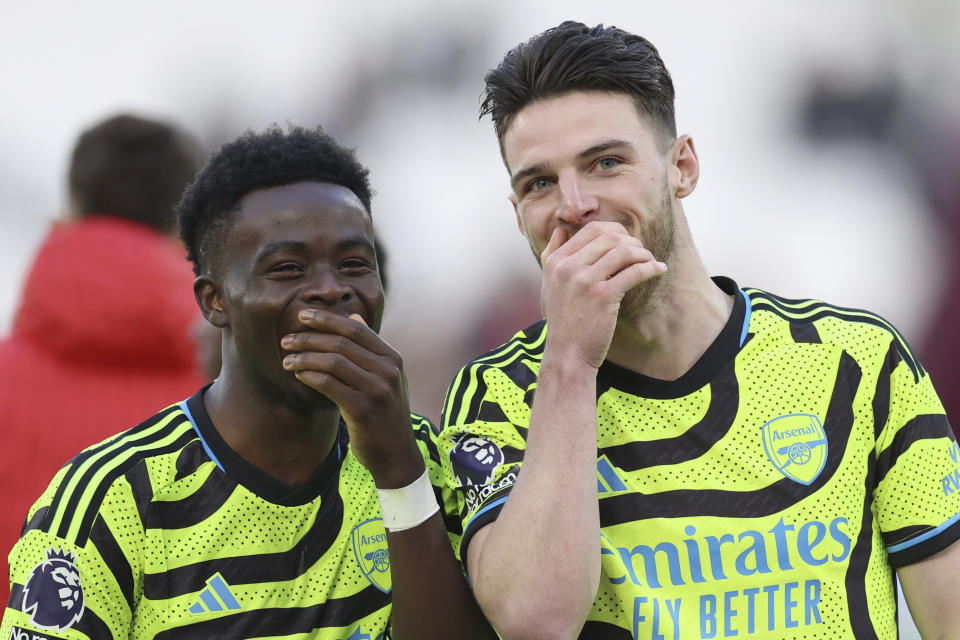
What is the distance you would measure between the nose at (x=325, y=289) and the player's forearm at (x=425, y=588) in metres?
0.57

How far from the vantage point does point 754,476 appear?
2.95m

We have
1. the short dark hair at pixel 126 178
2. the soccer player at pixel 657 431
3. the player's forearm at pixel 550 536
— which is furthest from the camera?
the short dark hair at pixel 126 178

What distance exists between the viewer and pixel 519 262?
702cm

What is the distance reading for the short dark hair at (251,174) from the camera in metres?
3.13

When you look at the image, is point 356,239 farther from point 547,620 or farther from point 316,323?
point 547,620

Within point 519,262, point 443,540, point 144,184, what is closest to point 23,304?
point 144,184

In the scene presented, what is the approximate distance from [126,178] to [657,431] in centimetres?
240

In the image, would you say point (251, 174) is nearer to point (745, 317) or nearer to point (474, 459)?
point (474, 459)

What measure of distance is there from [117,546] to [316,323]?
677 mm

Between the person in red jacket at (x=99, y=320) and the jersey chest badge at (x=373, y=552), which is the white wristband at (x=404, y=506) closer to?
the jersey chest badge at (x=373, y=552)

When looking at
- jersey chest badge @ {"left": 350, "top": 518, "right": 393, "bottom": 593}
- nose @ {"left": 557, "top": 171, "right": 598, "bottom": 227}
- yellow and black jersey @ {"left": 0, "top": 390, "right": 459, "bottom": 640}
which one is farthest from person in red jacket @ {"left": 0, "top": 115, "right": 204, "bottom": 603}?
nose @ {"left": 557, "top": 171, "right": 598, "bottom": 227}

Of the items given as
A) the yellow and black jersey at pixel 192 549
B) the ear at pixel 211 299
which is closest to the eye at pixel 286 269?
the ear at pixel 211 299

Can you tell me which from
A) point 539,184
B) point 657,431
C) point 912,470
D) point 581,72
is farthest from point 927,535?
point 581,72

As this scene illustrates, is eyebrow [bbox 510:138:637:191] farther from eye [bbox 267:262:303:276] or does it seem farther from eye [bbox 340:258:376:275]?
eye [bbox 267:262:303:276]
